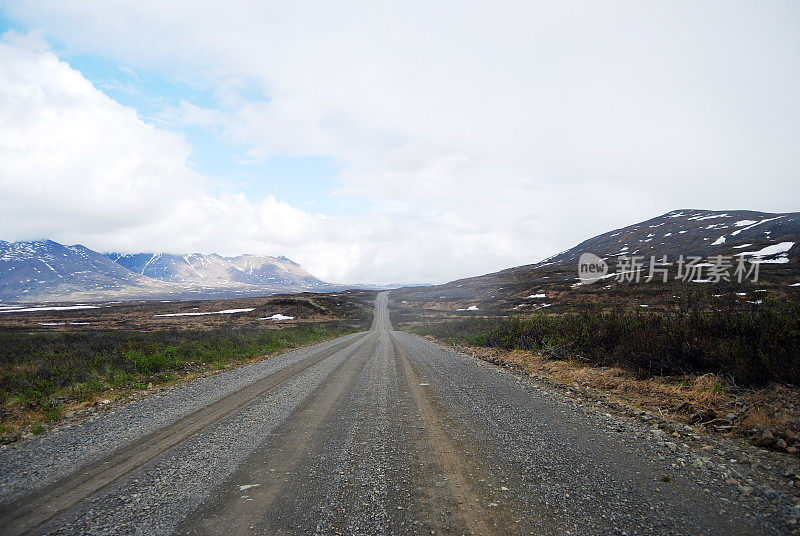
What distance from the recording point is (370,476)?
4664mm

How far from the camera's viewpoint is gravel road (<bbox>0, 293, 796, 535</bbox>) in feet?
11.9

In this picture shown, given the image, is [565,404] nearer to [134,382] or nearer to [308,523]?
[308,523]

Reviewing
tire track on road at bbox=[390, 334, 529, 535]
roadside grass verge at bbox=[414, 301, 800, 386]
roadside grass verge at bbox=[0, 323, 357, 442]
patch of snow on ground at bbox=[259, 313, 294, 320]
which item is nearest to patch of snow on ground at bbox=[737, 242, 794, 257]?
roadside grass verge at bbox=[414, 301, 800, 386]

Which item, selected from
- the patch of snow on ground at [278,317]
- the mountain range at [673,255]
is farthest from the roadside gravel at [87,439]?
the patch of snow on ground at [278,317]

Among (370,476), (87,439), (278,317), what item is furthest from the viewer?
(278,317)

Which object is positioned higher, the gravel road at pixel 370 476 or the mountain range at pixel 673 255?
the mountain range at pixel 673 255

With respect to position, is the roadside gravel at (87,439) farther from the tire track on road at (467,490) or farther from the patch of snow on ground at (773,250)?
the patch of snow on ground at (773,250)

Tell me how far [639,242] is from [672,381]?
16001 centimetres

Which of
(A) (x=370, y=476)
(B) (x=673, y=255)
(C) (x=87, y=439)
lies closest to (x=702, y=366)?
(A) (x=370, y=476)

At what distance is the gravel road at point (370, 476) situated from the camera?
11.9ft

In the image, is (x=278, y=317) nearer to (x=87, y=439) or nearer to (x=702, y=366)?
(x=87, y=439)

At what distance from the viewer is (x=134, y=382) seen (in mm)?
11391

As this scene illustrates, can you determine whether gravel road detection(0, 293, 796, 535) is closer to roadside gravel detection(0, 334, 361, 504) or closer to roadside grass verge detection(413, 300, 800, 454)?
roadside gravel detection(0, 334, 361, 504)

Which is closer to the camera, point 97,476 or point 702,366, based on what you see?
point 97,476
